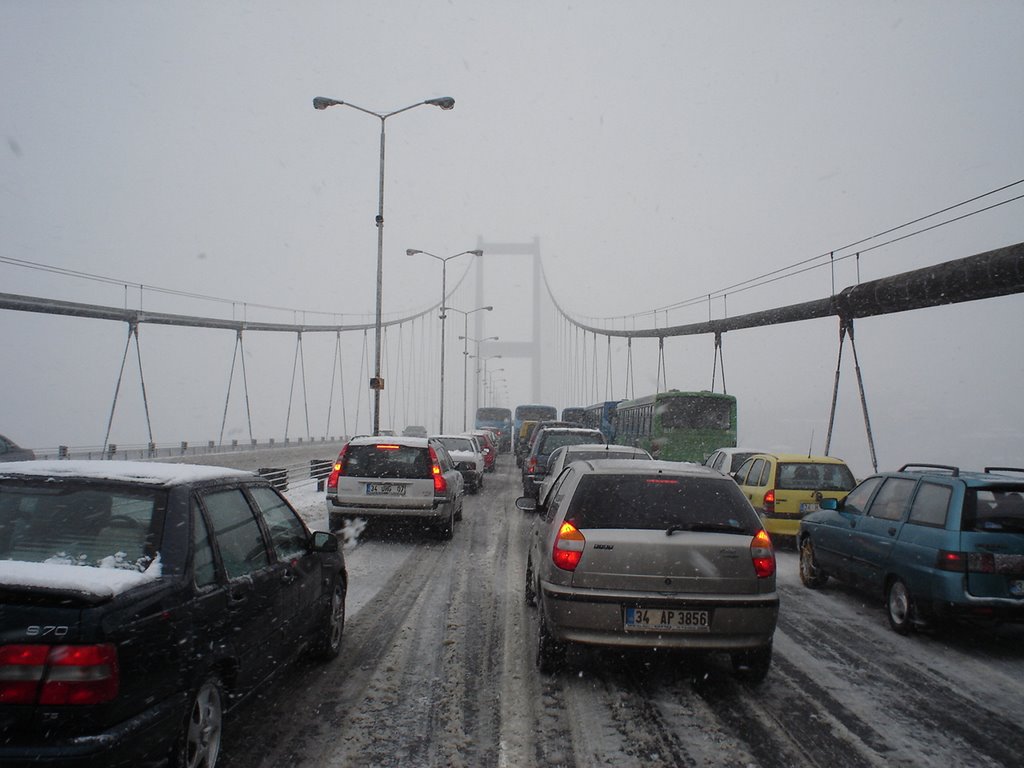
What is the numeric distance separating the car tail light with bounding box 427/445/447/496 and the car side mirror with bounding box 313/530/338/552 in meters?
6.59

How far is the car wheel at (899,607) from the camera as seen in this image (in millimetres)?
6703

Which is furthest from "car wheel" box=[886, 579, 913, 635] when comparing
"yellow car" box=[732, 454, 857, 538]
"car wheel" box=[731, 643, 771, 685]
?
"yellow car" box=[732, 454, 857, 538]

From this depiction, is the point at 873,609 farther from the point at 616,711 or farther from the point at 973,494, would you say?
the point at 616,711

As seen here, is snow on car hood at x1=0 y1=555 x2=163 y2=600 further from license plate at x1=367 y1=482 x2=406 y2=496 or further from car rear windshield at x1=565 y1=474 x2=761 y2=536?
license plate at x1=367 y1=482 x2=406 y2=496

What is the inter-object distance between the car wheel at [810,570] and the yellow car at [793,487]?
88.3 inches

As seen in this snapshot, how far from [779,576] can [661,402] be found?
1663 cm

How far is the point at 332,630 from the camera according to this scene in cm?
562

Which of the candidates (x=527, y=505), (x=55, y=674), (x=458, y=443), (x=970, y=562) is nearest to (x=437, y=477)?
(x=527, y=505)

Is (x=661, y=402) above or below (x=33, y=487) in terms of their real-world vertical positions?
above

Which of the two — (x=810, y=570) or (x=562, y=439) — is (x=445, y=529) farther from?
(x=562, y=439)

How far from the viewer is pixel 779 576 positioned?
9.98 m

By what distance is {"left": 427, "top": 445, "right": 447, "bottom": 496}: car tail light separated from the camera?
38.9 ft

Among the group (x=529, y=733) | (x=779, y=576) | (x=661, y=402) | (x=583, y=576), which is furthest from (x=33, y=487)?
(x=661, y=402)

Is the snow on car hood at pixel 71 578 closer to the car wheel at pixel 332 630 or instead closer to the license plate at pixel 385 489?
the car wheel at pixel 332 630
